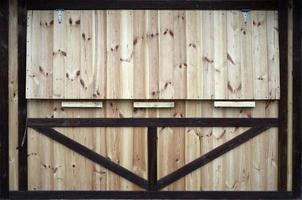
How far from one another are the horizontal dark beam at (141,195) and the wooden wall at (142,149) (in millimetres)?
60

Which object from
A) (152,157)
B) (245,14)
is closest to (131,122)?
(152,157)

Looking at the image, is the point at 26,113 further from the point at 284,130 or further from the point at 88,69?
the point at 284,130

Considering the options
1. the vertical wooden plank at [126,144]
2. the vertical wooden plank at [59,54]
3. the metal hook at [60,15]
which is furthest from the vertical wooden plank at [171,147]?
the metal hook at [60,15]

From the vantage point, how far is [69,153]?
5762 millimetres

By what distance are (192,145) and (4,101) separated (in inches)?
89.1

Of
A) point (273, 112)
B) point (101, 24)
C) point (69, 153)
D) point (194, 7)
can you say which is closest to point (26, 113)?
point (69, 153)

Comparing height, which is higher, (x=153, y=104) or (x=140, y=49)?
(x=140, y=49)

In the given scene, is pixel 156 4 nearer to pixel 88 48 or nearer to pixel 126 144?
pixel 88 48

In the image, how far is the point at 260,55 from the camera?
5730mm

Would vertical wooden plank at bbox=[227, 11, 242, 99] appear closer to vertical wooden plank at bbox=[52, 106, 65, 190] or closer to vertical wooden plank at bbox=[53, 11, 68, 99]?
vertical wooden plank at bbox=[53, 11, 68, 99]

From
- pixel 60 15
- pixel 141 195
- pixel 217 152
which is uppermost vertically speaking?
pixel 60 15

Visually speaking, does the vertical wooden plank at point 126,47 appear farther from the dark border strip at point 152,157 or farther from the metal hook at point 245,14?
the metal hook at point 245,14

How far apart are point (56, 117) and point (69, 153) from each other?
450 mm

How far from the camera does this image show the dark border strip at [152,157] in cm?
575
